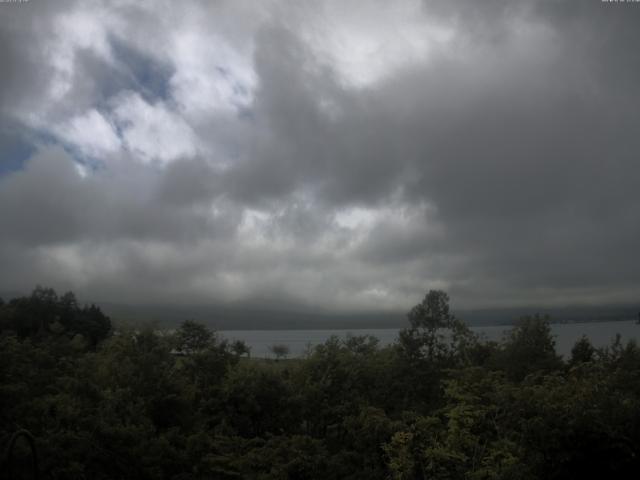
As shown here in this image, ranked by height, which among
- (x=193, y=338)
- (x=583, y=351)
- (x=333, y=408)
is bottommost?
(x=333, y=408)

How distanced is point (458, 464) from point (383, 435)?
275 centimetres

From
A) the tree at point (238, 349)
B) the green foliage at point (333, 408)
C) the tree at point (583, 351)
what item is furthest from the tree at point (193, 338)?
the tree at point (583, 351)

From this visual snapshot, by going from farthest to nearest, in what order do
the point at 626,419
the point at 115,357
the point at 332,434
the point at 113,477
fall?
the point at 115,357 < the point at 332,434 < the point at 113,477 < the point at 626,419

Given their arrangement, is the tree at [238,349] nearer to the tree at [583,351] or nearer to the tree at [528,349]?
the tree at [528,349]

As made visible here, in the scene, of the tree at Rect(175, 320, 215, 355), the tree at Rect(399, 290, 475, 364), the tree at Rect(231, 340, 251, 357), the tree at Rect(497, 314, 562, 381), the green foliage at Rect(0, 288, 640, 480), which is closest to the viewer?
the green foliage at Rect(0, 288, 640, 480)

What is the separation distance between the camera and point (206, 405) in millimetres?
22844

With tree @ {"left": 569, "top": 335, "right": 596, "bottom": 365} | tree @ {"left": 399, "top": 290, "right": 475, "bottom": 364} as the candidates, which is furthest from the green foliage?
tree @ {"left": 569, "top": 335, "right": 596, "bottom": 365}

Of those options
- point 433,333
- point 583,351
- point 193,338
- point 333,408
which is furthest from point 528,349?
point 193,338

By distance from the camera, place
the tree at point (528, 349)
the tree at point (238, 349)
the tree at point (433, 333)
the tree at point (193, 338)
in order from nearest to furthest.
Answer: the tree at point (433, 333) < the tree at point (528, 349) < the tree at point (193, 338) < the tree at point (238, 349)

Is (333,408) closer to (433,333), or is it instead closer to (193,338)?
(433,333)

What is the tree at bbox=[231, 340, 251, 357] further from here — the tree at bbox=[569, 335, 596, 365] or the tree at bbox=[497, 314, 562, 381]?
the tree at bbox=[569, 335, 596, 365]

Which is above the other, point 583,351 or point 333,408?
point 583,351

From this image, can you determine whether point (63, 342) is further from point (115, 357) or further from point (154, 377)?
point (154, 377)

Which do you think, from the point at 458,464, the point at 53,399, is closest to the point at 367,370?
the point at 458,464
